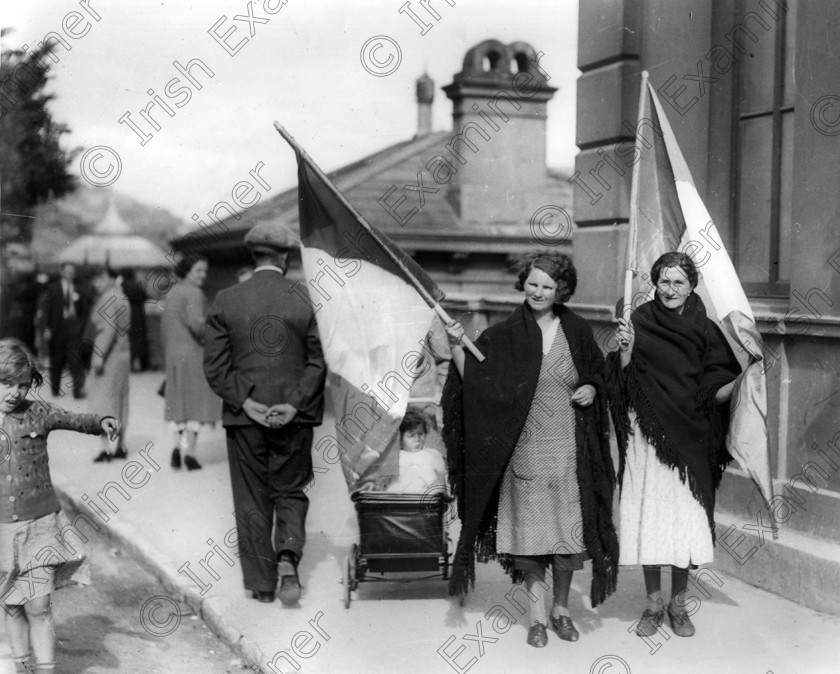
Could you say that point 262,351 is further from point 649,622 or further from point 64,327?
point 64,327

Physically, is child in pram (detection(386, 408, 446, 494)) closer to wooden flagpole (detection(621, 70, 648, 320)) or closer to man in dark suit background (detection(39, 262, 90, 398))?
wooden flagpole (detection(621, 70, 648, 320))

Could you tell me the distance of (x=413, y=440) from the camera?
5891 millimetres

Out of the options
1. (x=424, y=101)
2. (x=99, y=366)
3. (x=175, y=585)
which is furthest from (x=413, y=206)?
→ (x=175, y=585)

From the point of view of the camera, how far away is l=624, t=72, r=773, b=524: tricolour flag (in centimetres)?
522

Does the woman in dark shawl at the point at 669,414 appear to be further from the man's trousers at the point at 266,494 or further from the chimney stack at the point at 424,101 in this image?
the chimney stack at the point at 424,101

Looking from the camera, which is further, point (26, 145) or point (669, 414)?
point (26, 145)

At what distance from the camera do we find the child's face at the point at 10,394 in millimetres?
4520

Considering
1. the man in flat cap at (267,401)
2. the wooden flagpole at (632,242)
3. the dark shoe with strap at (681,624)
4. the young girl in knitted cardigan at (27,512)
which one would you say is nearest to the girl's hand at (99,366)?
the man in flat cap at (267,401)

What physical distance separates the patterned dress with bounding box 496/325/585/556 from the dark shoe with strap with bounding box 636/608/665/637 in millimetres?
571

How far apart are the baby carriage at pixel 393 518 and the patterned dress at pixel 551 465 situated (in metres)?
0.70

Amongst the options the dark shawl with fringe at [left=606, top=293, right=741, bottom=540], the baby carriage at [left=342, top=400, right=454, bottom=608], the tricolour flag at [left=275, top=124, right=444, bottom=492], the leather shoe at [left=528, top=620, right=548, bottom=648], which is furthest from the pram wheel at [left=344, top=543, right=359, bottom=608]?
the dark shawl with fringe at [left=606, top=293, right=741, bottom=540]

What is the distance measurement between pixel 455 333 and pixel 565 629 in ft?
5.22

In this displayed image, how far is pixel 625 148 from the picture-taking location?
8273 mm

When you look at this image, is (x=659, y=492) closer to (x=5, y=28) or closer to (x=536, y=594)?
(x=536, y=594)
